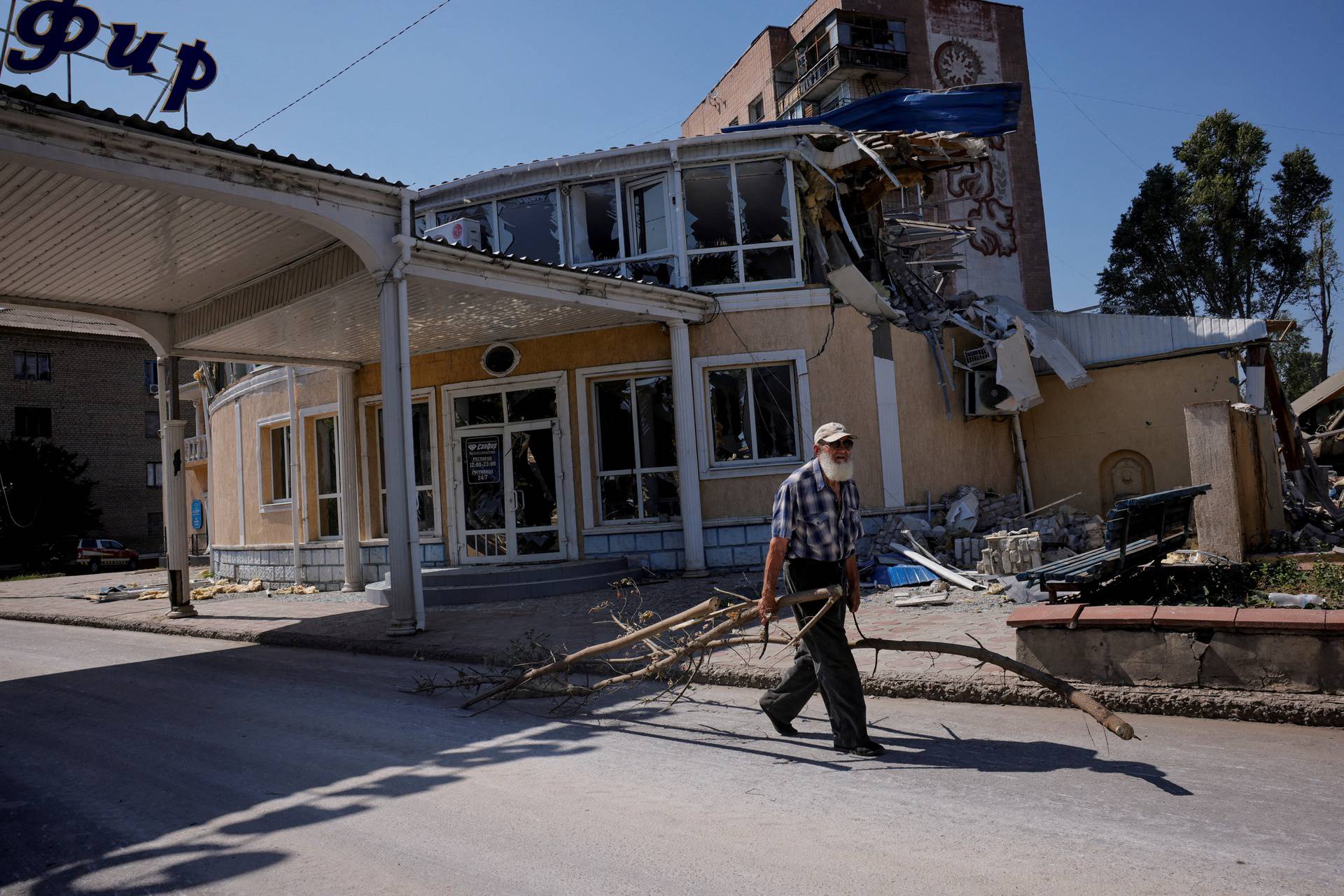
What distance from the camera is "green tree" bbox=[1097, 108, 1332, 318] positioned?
30516 millimetres

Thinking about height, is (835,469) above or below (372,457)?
below

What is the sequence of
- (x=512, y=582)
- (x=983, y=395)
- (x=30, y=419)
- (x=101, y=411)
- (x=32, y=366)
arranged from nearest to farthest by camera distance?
(x=512, y=582), (x=983, y=395), (x=30, y=419), (x=32, y=366), (x=101, y=411)

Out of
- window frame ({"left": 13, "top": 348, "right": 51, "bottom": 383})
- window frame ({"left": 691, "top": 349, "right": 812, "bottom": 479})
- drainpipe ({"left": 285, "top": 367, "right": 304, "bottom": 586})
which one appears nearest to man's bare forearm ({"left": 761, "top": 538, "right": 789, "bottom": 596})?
window frame ({"left": 691, "top": 349, "right": 812, "bottom": 479})

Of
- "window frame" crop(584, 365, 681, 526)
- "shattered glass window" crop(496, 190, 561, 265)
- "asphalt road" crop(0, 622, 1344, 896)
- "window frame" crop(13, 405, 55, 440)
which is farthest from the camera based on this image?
"window frame" crop(13, 405, 55, 440)

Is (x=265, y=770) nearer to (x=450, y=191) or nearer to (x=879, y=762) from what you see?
(x=879, y=762)

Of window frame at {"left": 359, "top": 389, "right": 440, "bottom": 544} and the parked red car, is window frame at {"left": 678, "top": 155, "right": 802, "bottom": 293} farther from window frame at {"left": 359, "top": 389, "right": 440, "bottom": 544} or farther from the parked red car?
the parked red car

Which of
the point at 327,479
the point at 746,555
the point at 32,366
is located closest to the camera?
the point at 746,555

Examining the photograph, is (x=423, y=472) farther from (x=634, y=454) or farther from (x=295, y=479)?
(x=634, y=454)

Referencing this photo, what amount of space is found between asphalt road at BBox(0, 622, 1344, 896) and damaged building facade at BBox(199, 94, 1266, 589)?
7.23 m

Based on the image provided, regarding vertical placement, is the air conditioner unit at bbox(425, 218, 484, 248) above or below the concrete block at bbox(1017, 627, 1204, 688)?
above

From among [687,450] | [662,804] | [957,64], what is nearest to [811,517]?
[662,804]

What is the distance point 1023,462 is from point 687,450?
20.1ft

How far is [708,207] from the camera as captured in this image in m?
14.2

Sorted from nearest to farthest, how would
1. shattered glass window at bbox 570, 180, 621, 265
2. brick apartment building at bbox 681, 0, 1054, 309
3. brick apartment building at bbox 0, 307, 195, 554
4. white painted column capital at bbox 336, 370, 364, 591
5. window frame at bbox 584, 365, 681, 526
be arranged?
window frame at bbox 584, 365, 681, 526
shattered glass window at bbox 570, 180, 621, 265
white painted column capital at bbox 336, 370, 364, 591
brick apartment building at bbox 681, 0, 1054, 309
brick apartment building at bbox 0, 307, 195, 554
